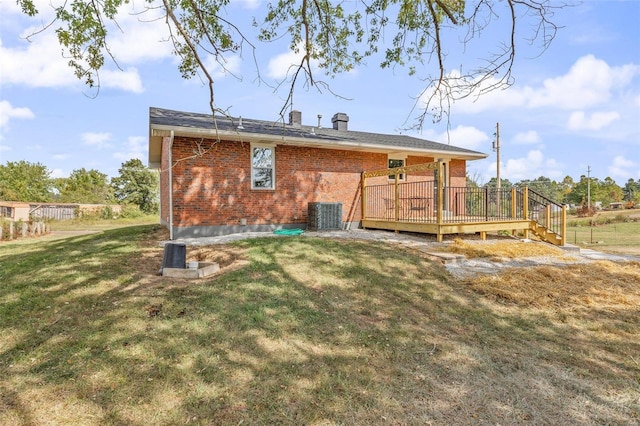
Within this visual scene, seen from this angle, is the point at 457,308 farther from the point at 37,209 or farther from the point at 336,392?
the point at 37,209

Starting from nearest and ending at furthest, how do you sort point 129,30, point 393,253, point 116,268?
point 129,30, point 116,268, point 393,253

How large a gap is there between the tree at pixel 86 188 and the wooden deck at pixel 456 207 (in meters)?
32.8

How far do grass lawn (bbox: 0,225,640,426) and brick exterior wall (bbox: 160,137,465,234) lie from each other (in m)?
3.76

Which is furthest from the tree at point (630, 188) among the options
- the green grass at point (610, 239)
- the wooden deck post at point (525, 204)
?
the wooden deck post at point (525, 204)

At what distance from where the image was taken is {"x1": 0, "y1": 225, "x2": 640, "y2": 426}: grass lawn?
9.12ft

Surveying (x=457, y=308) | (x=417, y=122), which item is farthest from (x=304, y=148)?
(x=457, y=308)

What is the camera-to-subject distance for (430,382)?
128 inches

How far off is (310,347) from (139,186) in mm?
34830

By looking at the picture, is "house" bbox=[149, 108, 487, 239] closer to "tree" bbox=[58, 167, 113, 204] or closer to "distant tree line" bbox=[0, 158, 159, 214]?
"distant tree line" bbox=[0, 158, 159, 214]

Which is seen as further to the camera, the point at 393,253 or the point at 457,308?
the point at 393,253

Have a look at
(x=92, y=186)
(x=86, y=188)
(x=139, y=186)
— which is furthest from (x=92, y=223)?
(x=92, y=186)

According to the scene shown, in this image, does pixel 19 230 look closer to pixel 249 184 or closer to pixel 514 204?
pixel 249 184

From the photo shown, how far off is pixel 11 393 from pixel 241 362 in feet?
6.18

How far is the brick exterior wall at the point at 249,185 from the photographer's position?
9820 millimetres
